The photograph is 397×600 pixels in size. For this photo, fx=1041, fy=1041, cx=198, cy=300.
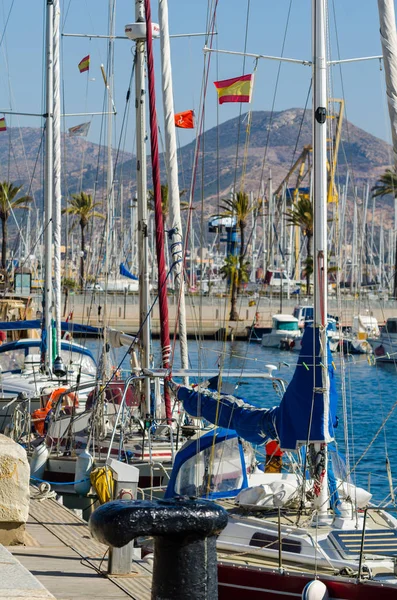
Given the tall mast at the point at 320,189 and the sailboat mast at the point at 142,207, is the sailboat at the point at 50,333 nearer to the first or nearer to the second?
the sailboat mast at the point at 142,207

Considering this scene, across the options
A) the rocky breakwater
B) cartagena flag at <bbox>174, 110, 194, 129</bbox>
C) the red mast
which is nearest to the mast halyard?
cartagena flag at <bbox>174, 110, 194, 129</bbox>

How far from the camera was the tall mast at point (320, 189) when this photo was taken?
12.5m

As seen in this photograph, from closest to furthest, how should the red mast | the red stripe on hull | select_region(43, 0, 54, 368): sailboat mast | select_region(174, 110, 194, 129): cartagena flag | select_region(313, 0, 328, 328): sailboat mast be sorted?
1. the red stripe on hull
2. select_region(313, 0, 328, 328): sailboat mast
3. the red mast
4. select_region(174, 110, 194, 129): cartagena flag
5. select_region(43, 0, 54, 368): sailboat mast

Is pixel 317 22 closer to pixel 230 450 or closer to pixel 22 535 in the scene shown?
pixel 230 450

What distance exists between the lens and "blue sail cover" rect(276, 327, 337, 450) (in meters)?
12.4

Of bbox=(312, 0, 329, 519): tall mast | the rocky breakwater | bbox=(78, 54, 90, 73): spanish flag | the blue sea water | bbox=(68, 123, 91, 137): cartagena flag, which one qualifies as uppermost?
bbox=(78, 54, 90, 73): spanish flag

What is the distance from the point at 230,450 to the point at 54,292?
14449 millimetres

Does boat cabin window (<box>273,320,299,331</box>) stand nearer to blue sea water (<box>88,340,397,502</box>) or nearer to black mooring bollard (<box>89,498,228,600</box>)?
blue sea water (<box>88,340,397,502</box>)

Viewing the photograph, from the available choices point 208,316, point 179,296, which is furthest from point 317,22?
point 208,316

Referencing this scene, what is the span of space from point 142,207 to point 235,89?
3.17 metres

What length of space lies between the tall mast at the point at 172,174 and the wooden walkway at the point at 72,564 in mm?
6287

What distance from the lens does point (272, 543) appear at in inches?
447

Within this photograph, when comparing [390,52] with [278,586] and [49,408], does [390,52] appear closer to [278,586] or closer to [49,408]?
[278,586]

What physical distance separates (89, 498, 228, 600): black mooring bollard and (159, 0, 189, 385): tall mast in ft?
38.4
